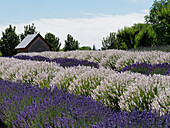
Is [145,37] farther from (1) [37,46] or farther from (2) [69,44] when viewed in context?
(1) [37,46]

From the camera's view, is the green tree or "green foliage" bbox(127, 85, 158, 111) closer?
"green foliage" bbox(127, 85, 158, 111)

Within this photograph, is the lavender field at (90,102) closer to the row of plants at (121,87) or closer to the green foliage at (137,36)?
the row of plants at (121,87)

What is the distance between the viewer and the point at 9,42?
41031mm

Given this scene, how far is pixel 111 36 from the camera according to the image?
3875cm

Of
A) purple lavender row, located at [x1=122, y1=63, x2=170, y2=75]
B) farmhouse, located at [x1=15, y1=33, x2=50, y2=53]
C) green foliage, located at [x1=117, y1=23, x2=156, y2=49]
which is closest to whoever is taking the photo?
purple lavender row, located at [x1=122, y1=63, x2=170, y2=75]

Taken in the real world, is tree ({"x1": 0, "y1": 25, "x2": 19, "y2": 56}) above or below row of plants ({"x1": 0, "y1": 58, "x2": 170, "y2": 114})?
above

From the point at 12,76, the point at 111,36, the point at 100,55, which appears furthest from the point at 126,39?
the point at 12,76

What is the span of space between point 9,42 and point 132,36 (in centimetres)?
2379

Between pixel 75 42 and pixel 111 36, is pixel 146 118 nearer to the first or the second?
pixel 111 36

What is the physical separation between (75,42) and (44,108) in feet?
130

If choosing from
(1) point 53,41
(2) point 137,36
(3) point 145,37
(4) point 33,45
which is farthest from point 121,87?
(1) point 53,41

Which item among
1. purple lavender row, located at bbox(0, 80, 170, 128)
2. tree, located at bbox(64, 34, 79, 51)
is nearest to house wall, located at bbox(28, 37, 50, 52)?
tree, located at bbox(64, 34, 79, 51)

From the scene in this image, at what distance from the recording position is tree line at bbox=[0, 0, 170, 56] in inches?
964

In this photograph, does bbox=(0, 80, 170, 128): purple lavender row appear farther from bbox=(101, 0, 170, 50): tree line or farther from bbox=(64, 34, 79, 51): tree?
bbox=(64, 34, 79, 51): tree
